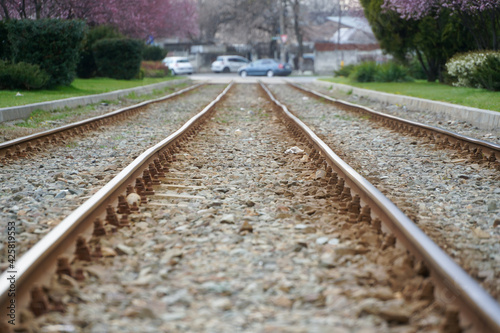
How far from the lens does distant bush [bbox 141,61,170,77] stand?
36.0 metres

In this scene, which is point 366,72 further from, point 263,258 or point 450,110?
point 263,258

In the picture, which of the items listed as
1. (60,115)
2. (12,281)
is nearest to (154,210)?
(12,281)

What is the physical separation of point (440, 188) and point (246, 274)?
111 inches

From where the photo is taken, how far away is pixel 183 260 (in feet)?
11.0

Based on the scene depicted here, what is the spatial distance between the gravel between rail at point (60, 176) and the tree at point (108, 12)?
13481 millimetres

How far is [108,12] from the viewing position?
28828 millimetres

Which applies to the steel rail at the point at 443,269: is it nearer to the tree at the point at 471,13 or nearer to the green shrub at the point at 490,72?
the green shrub at the point at 490,72

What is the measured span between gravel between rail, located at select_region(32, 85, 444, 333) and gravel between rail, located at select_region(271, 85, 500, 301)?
1.66 feet

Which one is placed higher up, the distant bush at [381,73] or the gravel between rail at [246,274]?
the distant bush at [381,73]

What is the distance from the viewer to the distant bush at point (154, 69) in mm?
35991

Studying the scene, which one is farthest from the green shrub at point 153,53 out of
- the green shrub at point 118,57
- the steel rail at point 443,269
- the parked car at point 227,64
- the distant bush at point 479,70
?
the steel rail at point 443,269

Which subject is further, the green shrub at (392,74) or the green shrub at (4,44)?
the green shrub at (392,74)

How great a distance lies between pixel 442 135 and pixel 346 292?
5.89 m

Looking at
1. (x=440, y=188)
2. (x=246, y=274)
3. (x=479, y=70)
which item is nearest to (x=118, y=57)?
(x=479, y=70)
